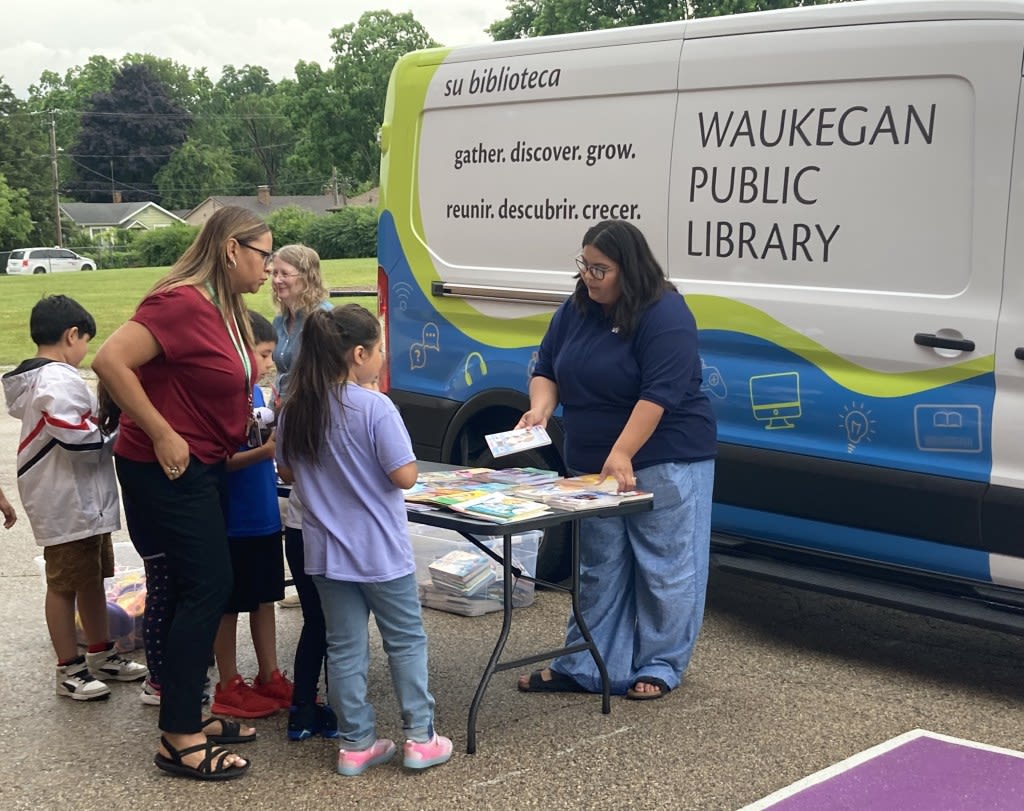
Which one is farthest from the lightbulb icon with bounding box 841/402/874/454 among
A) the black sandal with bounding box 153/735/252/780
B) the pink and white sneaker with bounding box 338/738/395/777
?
the black sandal with bounding box 153/735/252/780

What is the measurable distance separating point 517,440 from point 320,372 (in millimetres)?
876

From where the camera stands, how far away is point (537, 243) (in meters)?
5.68

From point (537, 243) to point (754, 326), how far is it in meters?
1.15

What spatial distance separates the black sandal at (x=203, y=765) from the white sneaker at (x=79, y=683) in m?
0.76

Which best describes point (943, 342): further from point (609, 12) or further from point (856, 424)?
point (609, 12)

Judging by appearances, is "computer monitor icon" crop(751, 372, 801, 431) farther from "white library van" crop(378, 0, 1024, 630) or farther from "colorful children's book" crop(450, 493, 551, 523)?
"colorful children's book" crop(450, 493, 551, 523)

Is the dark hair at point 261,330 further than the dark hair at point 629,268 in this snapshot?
Yes

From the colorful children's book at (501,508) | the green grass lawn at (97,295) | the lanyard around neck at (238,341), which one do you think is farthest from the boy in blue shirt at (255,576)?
the green grass lawn at (97,295)

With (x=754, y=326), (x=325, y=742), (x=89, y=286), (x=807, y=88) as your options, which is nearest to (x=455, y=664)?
(x=325, y=742)

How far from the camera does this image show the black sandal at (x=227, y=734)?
4.18 m

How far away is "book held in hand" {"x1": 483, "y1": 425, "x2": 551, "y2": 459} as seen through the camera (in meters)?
4.34

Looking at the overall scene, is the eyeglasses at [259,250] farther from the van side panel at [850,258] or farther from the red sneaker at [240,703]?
the van side panel at [850,258]

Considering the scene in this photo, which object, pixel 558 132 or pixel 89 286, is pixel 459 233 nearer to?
pixel 558 132

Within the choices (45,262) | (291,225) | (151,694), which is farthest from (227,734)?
(45,262)
